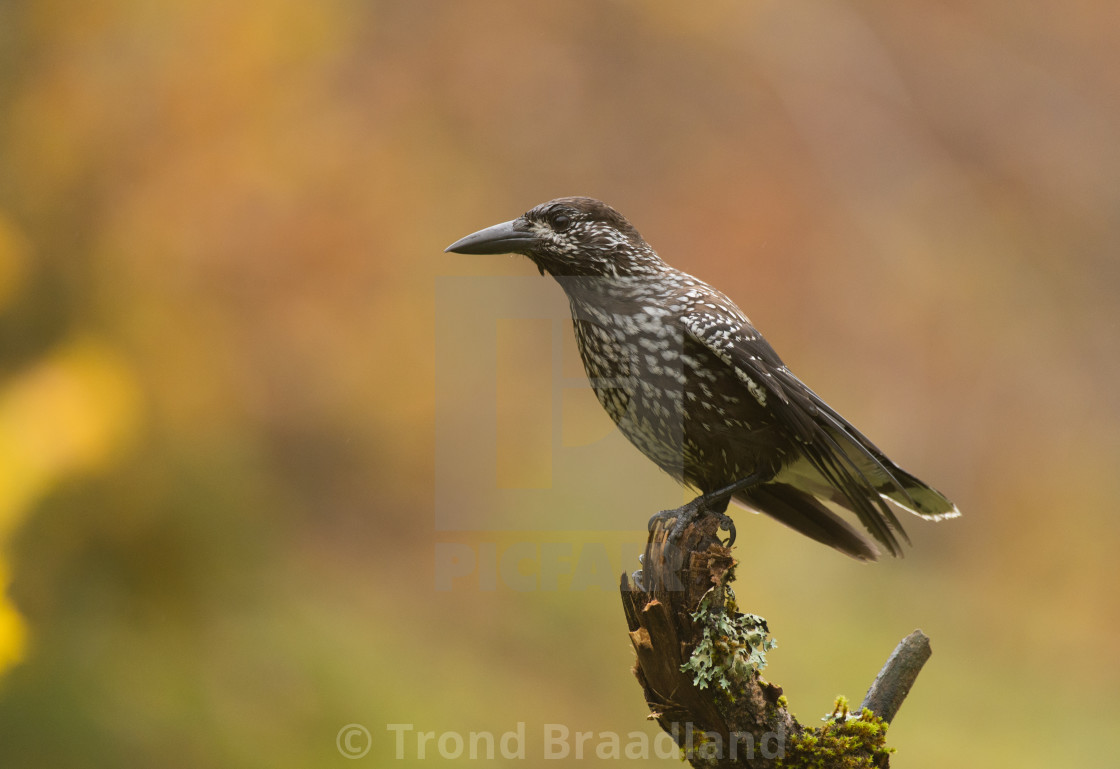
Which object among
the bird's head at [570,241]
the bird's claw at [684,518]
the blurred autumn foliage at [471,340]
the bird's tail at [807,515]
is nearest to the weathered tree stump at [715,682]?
the bird's claw at [684,518]

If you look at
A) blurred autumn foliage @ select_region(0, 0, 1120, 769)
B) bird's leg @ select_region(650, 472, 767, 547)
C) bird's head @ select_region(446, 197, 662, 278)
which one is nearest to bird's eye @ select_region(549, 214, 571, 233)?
bird's head @ select_region(446, 197, 662, 278)

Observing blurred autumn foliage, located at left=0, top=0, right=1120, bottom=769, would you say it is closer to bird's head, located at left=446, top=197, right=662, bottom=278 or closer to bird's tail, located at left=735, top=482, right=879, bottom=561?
bird's tail, located at left=735, top=482, right=879, bottom=561

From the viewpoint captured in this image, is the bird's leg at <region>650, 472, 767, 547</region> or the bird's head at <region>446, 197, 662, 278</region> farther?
the bird's head at <region>446, 197, 662, 278</region>

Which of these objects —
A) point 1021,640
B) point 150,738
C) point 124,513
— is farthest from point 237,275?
point 1021,640

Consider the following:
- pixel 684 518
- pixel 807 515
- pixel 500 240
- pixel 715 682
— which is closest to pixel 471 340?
pixel 500 240

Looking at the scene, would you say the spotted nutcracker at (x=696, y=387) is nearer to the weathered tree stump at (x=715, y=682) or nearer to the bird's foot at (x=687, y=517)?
the bird's foot at (x=687, y=517)

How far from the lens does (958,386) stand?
5.13 metres

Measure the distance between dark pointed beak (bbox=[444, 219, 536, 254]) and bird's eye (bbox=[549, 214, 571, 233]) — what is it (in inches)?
3.7

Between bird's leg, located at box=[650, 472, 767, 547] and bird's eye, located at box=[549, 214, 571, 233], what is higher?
bird's eye, located at box=[549, 214, 571, 233]

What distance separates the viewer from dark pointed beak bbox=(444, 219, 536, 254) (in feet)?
10.7

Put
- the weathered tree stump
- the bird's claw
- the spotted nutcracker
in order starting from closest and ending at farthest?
1. the weathered tree stump
2. the bird's claw
3. the spotted nutcracker

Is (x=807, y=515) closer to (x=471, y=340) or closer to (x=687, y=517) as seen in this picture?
(x=687, y=517)

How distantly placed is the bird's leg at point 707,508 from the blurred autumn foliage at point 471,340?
1740 mm

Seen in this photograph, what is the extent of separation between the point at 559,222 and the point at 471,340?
1.79m
